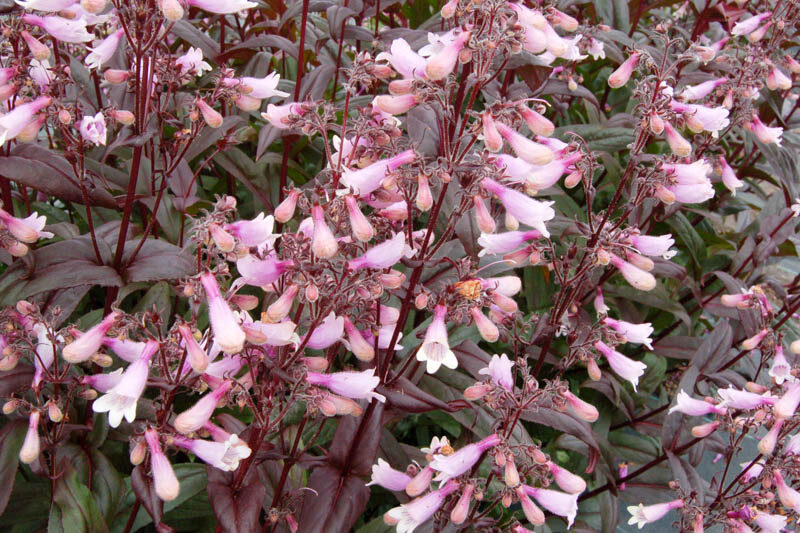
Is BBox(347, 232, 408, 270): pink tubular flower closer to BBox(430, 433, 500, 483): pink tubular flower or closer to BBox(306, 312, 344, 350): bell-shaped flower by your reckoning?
BBox(306, 312, 344, 350): bell-shaped flower

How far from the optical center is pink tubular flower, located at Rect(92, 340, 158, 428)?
1707 mm

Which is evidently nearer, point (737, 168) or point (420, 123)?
point (420, 123)

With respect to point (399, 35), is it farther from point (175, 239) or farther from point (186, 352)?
point (186, 352)

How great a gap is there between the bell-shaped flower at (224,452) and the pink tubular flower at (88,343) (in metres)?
0.41

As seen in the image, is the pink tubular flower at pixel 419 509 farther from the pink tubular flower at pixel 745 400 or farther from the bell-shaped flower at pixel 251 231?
the pink tubular flower at pixel 745 400

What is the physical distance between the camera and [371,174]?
183cm

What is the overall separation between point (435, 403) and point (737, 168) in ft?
12.3

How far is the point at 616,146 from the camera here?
3.69 metres

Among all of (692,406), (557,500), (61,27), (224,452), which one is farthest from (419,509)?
(61,27)

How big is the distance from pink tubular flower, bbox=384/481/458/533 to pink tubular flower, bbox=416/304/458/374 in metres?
0.44

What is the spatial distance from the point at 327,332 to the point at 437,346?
39cm

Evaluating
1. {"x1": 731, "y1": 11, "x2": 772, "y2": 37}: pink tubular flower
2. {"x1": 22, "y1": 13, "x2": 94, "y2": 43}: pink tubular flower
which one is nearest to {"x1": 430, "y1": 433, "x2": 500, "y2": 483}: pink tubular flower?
{"x1": 22, "y1": 13, "x2": 94, "y2": 43}: pink tubular flower

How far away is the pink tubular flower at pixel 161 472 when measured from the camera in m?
1.73

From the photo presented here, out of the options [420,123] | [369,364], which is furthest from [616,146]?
[369,364]
